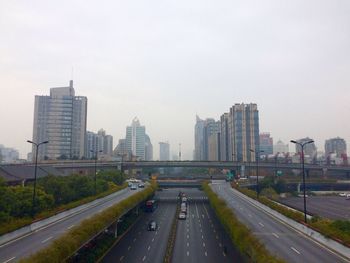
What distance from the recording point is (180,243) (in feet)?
181

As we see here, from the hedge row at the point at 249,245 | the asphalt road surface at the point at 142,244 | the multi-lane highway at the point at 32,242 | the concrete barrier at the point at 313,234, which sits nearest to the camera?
the hedge row at the point at 249,245

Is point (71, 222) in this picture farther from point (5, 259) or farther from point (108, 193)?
point (108, 193)

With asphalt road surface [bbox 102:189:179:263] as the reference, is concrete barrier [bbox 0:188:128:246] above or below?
above

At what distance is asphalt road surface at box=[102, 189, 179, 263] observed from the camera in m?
46.2

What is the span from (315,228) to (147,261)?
21884 millimetres

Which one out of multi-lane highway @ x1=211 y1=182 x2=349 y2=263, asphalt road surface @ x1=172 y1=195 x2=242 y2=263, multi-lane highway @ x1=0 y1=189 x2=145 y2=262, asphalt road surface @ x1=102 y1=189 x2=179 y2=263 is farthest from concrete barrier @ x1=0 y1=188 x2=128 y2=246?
multi-lane highway @ x1=211 y1=182 x2=349 y2=263

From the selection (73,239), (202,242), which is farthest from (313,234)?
(73,239)

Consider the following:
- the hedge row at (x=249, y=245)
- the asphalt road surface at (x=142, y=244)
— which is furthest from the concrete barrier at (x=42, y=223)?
the hedge row at (x=249, y=245)

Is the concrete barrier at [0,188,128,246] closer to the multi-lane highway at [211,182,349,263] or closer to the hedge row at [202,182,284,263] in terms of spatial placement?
the hedge row at [202,182,284,263]

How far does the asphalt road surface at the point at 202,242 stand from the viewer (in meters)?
46.4

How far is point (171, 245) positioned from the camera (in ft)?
174

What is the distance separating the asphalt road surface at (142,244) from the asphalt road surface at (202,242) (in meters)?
2.51

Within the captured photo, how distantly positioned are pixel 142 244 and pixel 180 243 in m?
6.26

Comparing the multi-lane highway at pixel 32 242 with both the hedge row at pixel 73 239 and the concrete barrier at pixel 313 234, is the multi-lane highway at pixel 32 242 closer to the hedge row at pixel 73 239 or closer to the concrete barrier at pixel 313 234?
the hedge row at pixel 73 239
